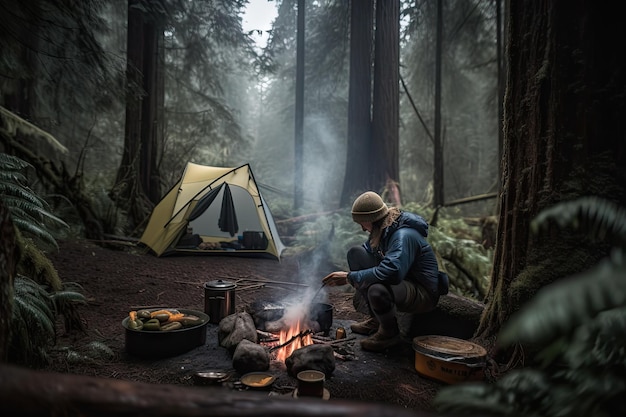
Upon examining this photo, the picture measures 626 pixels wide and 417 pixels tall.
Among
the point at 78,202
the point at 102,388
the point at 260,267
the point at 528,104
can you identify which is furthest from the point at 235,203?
the point at 102,388

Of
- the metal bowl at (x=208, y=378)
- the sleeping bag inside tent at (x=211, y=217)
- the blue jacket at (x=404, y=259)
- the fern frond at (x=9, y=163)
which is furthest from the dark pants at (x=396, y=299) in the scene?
the sleeping bag inside tent at (x=211, y=217)

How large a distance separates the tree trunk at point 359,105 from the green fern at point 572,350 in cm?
750

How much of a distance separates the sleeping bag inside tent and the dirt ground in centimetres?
35

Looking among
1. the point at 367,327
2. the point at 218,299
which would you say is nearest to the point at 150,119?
the point at 218,299

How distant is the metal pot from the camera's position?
4.05m

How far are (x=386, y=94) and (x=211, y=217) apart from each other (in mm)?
5402

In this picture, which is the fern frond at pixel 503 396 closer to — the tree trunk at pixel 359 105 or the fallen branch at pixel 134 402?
the fallen branch at pixel 134 402

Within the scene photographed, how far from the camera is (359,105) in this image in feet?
30.8

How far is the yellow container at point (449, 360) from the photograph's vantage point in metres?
2.73

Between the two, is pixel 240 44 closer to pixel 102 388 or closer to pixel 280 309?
pixel 280 309

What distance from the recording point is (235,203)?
30.9 feet

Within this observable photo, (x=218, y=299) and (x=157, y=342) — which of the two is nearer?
(x=157, y=342)

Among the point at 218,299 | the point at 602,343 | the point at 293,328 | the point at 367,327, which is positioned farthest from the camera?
the point at 218,299

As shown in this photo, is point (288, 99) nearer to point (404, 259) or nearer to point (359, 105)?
point (359, 105)
